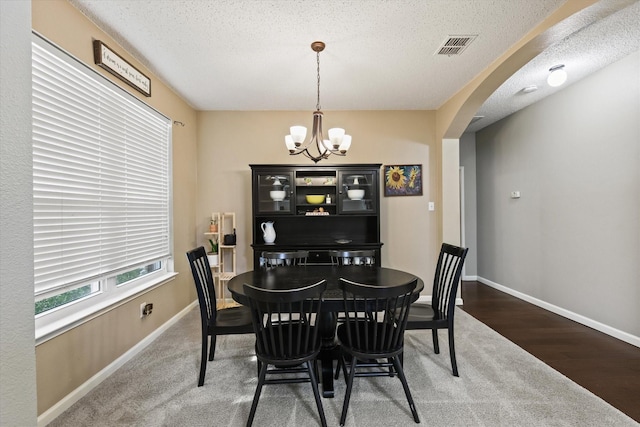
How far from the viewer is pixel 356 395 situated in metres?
2.03

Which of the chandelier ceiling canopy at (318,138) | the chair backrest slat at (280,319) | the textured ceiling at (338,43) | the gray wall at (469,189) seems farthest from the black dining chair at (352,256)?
the gray wall at (469,189)

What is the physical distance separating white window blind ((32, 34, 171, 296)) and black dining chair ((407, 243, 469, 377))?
2.40 meters

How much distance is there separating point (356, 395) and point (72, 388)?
193cm

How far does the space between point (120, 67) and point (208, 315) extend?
2160 millimetres

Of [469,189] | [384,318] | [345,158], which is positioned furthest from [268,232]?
[469,189]

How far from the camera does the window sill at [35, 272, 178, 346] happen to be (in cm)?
178

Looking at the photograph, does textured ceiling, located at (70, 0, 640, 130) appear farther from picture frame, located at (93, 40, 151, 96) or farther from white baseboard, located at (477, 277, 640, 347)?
white baseboard, located at (477, 277, 640, 347)

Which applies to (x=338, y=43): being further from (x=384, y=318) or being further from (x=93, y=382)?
(x=93, y=382)

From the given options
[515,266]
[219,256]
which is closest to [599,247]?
[515,266]

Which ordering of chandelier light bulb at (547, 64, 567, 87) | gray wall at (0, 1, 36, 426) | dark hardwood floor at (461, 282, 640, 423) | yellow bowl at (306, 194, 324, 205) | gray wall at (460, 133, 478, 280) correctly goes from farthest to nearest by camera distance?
gray wall at (460, 133, 478, 280) → yellow bowl at (306, 194, 324, 205) → chandelier light bulb at (547, 64, 567, 87) → dark hardwood floor at (461, 282, 640, 423) → gray wall at (0, 1, 36, 426)

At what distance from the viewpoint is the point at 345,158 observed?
413 centimetres

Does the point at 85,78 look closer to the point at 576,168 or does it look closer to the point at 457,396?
the point at 457,396

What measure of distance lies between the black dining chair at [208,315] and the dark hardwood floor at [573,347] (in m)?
2.54

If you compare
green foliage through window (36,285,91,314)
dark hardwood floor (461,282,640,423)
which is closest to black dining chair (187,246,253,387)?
green foliage through window (36,285,91,314)
